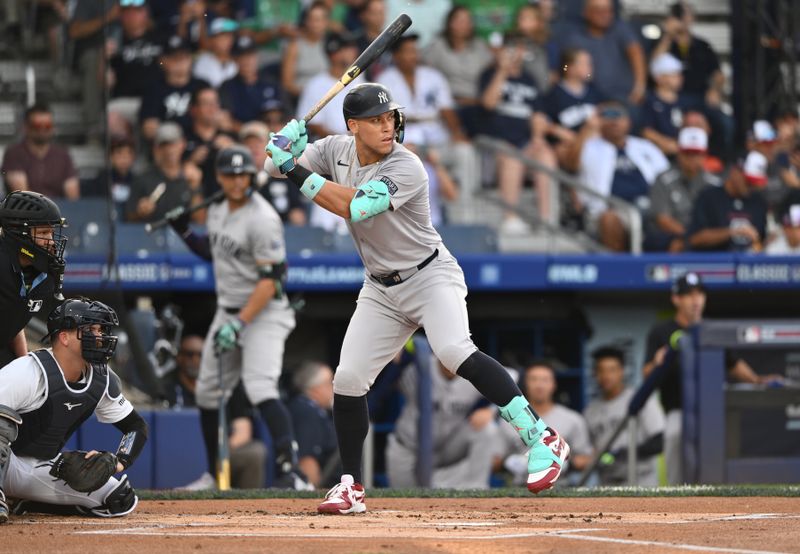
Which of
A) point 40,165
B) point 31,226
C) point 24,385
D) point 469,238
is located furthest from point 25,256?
point 469,238

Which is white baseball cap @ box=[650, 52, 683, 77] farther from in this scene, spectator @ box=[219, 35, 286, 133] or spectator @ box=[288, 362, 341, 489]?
spectator @ box=[288, 362, 341, 489]

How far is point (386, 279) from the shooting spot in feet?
18.9

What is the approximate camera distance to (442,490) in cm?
746

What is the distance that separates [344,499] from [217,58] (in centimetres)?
641

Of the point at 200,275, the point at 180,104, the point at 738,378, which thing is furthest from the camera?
the point at 180,104

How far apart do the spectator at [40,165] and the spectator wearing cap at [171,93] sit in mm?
1412

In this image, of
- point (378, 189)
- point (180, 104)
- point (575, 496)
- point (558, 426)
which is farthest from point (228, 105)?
point (378, 189)

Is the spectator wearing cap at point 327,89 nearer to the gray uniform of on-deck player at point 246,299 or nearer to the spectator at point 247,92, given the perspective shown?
the spectator at point 247,92

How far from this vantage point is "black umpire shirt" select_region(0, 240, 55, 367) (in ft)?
18.6

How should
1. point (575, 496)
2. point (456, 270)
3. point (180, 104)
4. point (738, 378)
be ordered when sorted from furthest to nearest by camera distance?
point (180, 104)
point (738, 378)
point (575, 496)
point (456, 270)

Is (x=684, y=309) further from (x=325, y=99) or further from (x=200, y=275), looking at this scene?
(x=325, y=99)

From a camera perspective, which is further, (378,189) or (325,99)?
(325,99)

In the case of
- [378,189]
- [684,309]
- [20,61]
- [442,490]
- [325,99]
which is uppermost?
[20,61]

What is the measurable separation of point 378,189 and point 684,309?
14.8 ft
